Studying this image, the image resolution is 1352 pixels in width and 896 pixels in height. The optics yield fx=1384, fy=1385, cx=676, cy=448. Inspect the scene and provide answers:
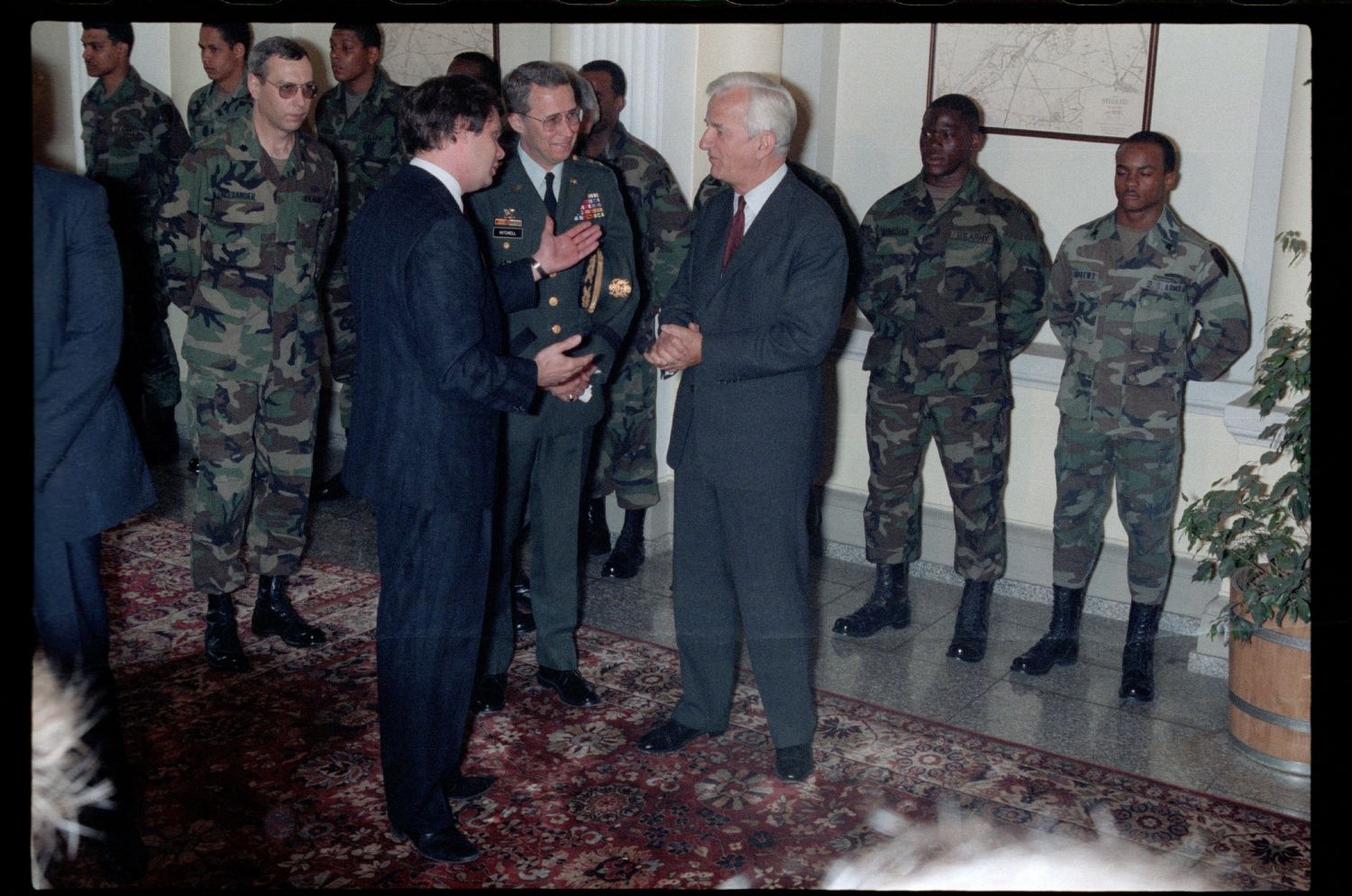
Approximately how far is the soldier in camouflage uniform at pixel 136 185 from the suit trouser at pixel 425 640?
25.4 inches

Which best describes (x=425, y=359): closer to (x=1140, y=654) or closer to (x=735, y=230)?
(x=735, y=230)

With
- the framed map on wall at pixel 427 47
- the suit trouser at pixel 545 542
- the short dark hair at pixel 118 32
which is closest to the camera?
the suit trouser at pixel 545 542

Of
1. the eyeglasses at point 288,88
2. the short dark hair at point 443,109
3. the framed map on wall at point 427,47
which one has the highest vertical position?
the framed map on wall at point 427,47

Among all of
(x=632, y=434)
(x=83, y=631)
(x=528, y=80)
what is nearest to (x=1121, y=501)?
(x=632, y=434)

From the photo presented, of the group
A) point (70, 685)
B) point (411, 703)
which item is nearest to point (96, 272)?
point (70, 685)

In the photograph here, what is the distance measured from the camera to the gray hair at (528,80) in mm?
Result: 3160

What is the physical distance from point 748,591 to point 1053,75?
1890 millimetres

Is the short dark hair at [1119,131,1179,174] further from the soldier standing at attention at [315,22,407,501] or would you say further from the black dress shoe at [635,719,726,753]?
the soldier standing at attention at [315,22,407,501]

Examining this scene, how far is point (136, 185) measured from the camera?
13.0 ft

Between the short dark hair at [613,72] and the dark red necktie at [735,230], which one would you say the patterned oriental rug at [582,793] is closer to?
the dark red necktie at [735,230]

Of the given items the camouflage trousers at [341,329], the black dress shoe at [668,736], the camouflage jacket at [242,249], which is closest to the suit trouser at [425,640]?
the black dress shoe at [668,736]

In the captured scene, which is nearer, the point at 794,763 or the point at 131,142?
the point at 794,763

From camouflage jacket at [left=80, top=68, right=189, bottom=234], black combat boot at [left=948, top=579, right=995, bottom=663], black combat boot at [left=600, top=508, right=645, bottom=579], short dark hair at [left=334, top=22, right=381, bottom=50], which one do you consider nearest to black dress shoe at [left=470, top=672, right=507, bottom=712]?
black combat boot at [left=600, top=508, right=645, bottom=579]

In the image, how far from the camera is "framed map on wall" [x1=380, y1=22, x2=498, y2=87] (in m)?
4.66
